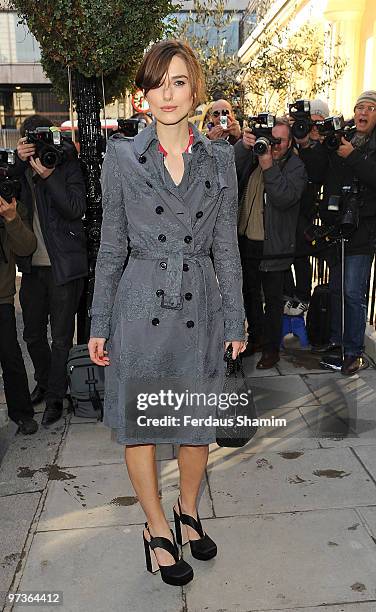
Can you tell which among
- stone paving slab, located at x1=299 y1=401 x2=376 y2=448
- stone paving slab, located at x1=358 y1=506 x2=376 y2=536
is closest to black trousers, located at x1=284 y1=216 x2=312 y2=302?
stone paving slab, located at x1=299 y1=401 x2=376 y2=448

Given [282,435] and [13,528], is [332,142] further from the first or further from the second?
[13,528]

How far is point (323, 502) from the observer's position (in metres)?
3.36

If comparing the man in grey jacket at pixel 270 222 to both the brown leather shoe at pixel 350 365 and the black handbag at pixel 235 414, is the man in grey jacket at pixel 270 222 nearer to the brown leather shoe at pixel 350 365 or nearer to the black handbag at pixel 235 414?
the brown leather shoe at pixel 350 365

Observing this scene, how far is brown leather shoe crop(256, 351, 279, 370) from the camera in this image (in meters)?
5.46

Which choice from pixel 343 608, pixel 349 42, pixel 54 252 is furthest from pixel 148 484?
pixel 349 42

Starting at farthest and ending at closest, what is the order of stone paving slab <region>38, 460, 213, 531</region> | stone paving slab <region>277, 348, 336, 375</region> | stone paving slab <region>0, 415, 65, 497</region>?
stone paving slab <region>277, 348, 336, 375</region> → stone paving slab <region>0, 415, 65, 497</region> → stone paving slab <region>38, 460, 213, 531</region>

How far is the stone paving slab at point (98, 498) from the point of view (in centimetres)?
325

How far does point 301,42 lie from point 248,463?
13.3m

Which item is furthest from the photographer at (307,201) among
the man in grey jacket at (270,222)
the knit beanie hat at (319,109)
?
the man in grey jacket at (270,222)

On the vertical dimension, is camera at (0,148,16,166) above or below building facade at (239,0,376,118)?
below

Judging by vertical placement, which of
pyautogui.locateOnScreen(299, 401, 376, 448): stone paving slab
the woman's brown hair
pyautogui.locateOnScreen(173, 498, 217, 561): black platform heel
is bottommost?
pyautogui.locateOnScreen(299, 401, 376, 448): stone paving slab

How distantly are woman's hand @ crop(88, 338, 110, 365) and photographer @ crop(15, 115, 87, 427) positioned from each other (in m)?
1.71

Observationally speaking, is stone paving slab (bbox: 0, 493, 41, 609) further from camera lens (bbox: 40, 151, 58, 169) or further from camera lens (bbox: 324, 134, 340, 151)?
camera lens (bbox: 324, 134, 340, 151)

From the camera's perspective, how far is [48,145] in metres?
4.18
